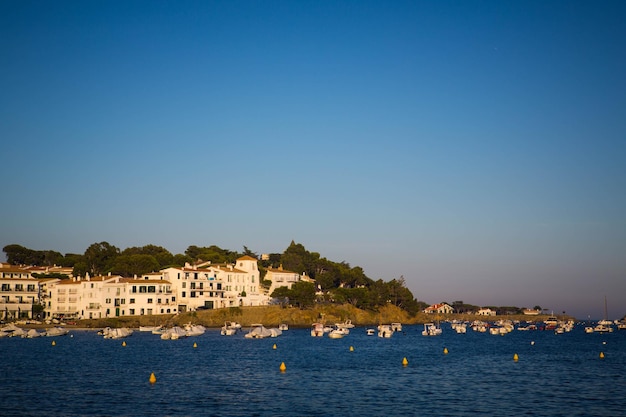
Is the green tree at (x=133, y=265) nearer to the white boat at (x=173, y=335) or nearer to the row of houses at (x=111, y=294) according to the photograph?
the row of houses at (x=111, y=294)

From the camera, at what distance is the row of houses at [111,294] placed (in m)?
161

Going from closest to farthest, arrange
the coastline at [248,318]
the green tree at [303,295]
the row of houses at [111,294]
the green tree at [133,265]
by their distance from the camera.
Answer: the coastline at [248,318] → the row of houses at [111,294] → the green tree at [303,295] → the green tree at [133,265]

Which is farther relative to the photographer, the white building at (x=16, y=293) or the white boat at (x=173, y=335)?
the white building at (x=16, y=293)

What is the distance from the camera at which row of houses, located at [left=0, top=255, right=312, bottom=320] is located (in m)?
161

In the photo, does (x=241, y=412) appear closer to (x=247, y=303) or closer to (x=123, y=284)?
(x=123, y=284)

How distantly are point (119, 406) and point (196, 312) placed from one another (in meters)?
118

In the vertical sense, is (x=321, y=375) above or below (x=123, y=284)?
below

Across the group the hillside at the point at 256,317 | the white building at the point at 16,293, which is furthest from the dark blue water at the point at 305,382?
the white building at the point at 16,293

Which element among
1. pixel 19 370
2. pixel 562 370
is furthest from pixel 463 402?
pixel 19 370

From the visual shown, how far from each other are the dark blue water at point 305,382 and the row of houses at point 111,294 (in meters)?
61.6

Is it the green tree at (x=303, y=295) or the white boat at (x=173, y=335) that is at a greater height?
the green tree at (x=303, y=295)

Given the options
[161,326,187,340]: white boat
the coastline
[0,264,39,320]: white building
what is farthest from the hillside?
[161,326,187,340]: white boat

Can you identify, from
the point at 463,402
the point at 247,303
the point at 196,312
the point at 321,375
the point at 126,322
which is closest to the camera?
the point at 463,402

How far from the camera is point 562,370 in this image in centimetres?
7225
